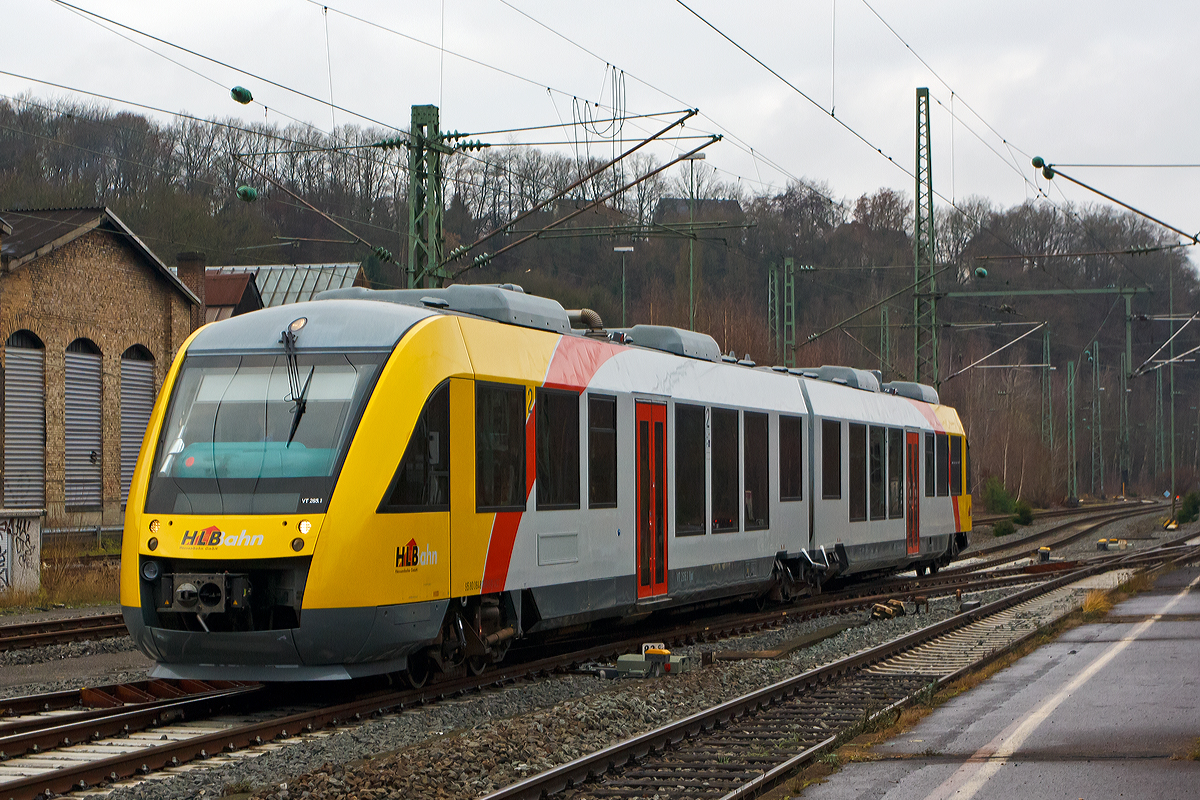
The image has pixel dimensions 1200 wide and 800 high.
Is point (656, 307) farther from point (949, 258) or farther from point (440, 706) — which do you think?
point (440, 706)

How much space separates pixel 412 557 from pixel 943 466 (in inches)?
681

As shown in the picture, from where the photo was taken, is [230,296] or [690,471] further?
[230,296]

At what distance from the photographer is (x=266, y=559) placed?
30.9 ft

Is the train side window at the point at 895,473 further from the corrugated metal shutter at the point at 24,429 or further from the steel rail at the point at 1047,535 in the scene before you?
the corrugated metal shutter at the point at 24,429

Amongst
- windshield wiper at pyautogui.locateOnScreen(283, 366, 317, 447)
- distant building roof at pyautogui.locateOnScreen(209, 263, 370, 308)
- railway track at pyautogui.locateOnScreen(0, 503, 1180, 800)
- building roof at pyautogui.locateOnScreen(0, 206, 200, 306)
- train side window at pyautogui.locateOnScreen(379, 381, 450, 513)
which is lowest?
railway track at pyautogui.locateOnScreen(0, 503, 1180, 800)

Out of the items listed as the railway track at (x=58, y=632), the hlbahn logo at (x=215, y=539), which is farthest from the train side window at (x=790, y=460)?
the hlbahn logo at (x=215, y=539)

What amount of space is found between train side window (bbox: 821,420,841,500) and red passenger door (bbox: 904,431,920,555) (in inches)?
145

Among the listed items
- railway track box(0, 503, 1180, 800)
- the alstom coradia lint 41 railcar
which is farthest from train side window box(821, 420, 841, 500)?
railway track box(0, 503, 1180, 800)

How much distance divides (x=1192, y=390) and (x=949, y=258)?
140 feet

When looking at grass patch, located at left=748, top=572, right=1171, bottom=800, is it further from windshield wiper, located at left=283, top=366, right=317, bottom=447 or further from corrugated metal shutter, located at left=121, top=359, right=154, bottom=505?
corrugated metal shutter, located at left=121, top=359, right=154, bottom=505

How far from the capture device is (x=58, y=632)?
14773 millimetres

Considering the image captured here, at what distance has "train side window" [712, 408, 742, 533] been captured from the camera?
15.5 m

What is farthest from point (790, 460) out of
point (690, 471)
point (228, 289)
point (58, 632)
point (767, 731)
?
point (228, 289)

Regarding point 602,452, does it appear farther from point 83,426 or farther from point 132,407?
point 132,407
